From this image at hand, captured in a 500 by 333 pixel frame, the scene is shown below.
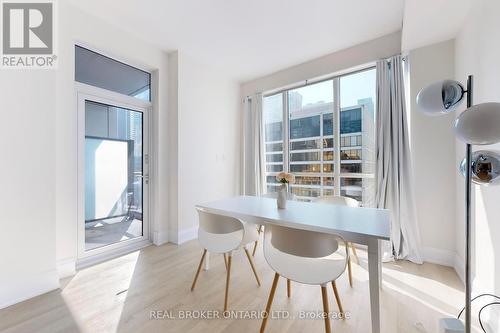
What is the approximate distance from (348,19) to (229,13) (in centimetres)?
141

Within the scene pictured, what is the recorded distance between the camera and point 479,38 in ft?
5.73

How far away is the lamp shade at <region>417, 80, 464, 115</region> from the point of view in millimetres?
1188

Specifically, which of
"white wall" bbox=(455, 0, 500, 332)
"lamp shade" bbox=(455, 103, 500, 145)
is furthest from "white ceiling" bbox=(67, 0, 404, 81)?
"lamp shade" bbox=(455, 103, 500, 145)

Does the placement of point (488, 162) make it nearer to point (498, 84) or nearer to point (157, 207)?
point (498, 84)

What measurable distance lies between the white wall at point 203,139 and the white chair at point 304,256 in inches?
84.7

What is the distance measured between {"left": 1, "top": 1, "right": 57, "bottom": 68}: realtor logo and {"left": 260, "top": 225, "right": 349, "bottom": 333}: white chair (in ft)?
9.04

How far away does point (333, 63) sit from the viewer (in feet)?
10.7

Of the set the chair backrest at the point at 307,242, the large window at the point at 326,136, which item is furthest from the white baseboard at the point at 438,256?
the chair backrest at the point at 307,242

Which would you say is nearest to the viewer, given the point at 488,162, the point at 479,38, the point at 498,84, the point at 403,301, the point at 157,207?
the point at 488,162

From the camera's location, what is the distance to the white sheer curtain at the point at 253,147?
4145 millimetres

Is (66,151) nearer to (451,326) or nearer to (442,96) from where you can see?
(442,96)

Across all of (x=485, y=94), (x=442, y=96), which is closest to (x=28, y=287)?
(x=442, y=96)

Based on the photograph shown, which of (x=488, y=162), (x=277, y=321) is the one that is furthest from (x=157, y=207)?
(x=488, y=162)

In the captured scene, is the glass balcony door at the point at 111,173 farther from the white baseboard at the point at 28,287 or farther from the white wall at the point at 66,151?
the white baseboard at the point at 28,287
